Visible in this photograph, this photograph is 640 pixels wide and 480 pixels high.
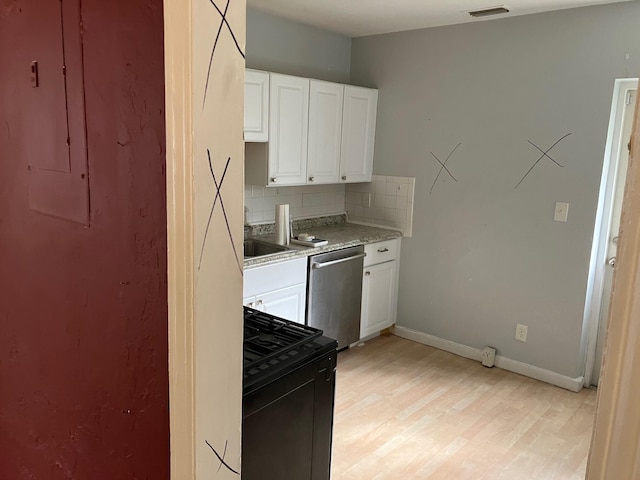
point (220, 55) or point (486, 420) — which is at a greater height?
point (220, 55)

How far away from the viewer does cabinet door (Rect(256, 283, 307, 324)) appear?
10.5ft

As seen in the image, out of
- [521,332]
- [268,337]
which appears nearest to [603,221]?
[521,332]

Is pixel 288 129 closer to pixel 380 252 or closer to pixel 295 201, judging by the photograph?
pixel 295 201

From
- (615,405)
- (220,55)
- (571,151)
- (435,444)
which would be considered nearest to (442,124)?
(571,151)

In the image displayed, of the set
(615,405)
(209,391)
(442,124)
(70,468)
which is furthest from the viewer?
(442,124)

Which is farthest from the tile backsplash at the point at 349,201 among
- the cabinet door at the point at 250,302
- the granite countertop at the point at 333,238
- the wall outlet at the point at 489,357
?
the wall outlet at the point at 489,357

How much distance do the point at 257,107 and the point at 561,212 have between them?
2.08 m

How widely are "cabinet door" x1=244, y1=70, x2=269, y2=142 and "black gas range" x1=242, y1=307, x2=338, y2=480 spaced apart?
6.14 feet

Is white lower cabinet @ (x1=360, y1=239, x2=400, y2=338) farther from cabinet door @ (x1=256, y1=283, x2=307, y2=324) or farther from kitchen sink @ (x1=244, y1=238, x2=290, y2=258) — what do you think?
kitchen sink @ (x1=244, y1=238, x2=290, y2=258)

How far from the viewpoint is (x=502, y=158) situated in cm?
354

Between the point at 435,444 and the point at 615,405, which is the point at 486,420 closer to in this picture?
the point at 435,444

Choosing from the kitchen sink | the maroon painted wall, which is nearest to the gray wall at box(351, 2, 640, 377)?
the kitchen sink

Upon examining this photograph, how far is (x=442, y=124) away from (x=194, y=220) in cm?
319

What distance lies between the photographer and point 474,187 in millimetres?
3699
